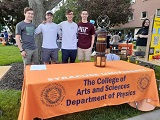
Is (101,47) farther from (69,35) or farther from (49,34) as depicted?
(49,34)

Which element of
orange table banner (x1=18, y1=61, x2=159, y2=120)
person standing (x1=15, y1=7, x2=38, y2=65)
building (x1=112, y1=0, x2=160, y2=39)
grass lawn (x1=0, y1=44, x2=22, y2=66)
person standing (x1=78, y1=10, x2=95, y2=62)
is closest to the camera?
orange table banner (x1=18, y1=61, x2=159, y2=120)

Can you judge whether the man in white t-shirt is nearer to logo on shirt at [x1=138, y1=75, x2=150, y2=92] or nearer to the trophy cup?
the trophy cup

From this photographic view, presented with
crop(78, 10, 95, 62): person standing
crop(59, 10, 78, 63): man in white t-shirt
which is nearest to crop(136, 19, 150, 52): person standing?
crop(78, 10, 95, 62): person standing

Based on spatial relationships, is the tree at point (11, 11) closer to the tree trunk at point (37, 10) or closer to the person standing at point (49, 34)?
the tree trunk at point (37, 10)

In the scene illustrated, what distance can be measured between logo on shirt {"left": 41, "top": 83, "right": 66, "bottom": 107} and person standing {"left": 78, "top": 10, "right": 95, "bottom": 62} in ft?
6.49

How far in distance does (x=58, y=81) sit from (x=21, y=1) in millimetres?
22056

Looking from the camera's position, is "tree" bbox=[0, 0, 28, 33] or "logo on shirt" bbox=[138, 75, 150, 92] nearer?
"logo on shirt" bbox=[138, 75, 150, 92]

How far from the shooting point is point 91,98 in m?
2.54

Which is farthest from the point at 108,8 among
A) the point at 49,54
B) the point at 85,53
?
the point at 49,54

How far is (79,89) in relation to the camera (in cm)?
242

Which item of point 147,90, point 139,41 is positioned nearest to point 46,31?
point 147,90

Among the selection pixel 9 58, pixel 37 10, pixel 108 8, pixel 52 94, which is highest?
pixel 108 8

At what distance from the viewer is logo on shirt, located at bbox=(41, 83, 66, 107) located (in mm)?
2199

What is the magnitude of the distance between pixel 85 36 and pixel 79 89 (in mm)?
1862
